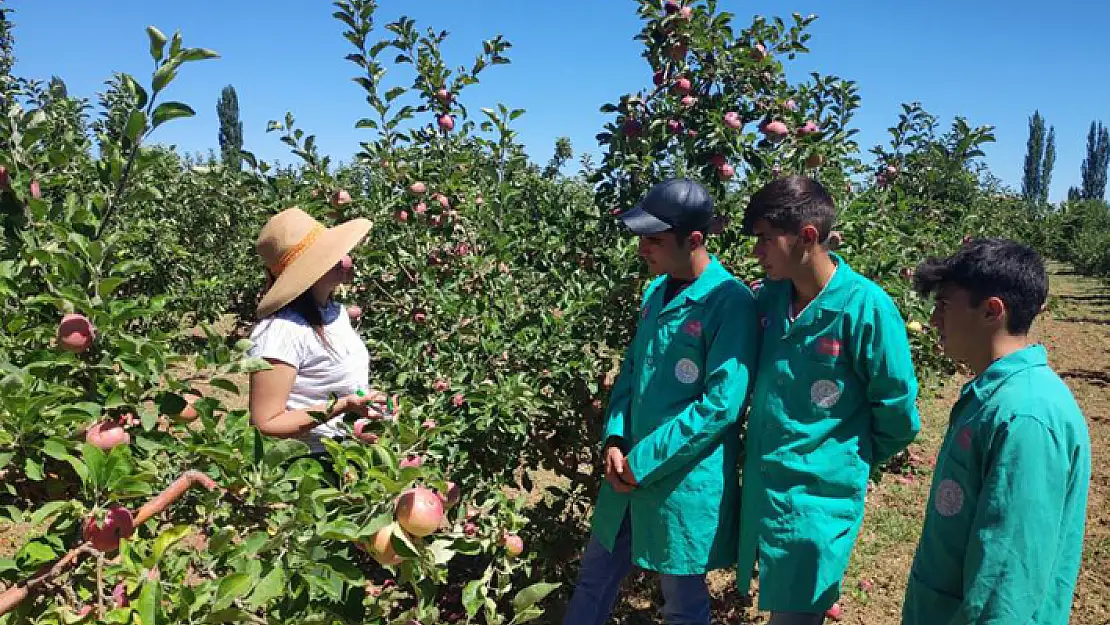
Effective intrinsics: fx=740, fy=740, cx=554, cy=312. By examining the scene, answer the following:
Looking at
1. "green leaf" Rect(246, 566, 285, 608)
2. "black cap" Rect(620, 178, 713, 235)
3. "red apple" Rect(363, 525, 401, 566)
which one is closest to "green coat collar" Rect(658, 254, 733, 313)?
"black cap" Rect(620, 178, 713, 235)

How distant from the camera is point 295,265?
192 cm

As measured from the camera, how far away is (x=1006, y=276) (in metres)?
1.27

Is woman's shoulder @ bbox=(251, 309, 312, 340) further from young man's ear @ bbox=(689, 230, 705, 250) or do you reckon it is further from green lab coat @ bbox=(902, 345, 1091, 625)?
green lab coat @ bbox=(902, 345, 1091, 625)

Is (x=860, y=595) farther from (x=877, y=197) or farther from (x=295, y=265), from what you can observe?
(x=295, y=265)

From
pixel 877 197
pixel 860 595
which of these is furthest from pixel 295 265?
pixel 860 595

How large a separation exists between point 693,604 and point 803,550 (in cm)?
38

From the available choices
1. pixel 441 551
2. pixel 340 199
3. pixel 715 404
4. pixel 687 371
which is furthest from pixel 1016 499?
pixel 340 199

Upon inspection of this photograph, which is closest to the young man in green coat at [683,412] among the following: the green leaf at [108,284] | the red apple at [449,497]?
the red apple at [449,497]

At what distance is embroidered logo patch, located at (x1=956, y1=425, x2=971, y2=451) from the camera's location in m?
1.28

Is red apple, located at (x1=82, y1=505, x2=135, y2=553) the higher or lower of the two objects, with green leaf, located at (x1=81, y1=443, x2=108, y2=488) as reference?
lower

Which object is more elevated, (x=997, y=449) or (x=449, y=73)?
(x=449, y=73)

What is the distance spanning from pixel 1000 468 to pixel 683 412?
2.48 feet

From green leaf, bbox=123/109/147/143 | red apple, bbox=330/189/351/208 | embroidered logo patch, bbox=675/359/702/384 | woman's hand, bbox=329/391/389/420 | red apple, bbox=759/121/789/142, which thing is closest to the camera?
green leaf, bbox=123/109/147/143

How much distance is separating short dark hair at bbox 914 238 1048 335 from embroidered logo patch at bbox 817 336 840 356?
1.23 feet
